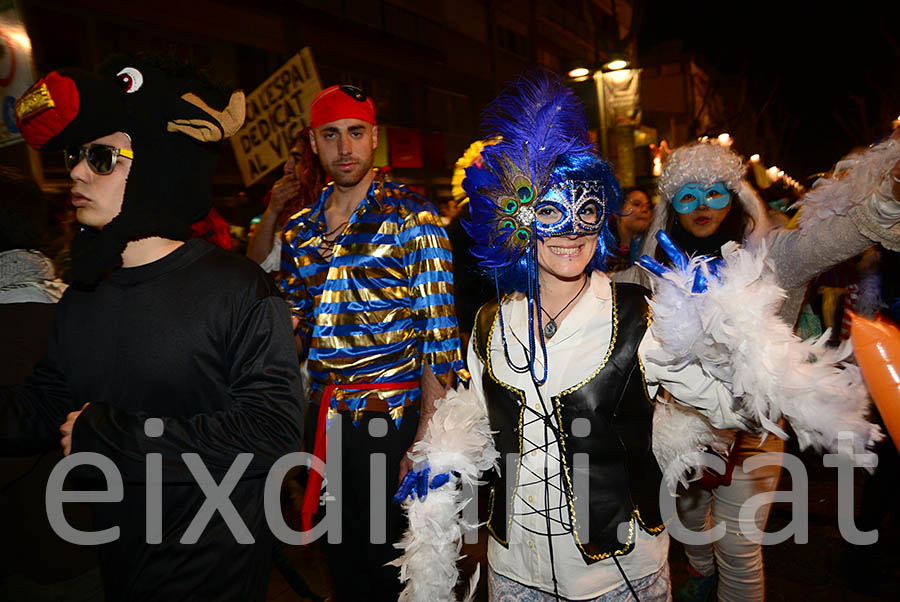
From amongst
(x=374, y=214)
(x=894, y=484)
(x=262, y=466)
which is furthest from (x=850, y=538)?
(x=262, y=466)

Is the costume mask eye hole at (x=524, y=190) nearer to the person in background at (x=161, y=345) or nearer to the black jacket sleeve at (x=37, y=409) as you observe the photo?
the person in background at (x=161, y=345)

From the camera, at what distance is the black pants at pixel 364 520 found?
2754 mm

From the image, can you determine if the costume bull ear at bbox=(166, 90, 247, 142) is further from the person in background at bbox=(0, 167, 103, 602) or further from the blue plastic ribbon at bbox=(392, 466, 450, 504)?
the blue plastic ribbon at bbox=(392, 466, 450, 504)

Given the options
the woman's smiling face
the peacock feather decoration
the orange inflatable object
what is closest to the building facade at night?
the peacock feather decoration

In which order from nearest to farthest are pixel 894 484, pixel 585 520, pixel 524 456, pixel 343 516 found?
pixel 585 520 < pixel 524 456 < pixel 343 516 < pixel 894 484

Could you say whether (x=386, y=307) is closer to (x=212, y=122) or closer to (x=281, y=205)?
(x=212, y=122)

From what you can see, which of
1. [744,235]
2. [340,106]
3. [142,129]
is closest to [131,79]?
[142,129]

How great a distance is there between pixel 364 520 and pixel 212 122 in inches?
71.4

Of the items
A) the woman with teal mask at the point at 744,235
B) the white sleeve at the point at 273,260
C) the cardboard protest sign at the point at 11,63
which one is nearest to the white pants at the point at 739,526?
the woman with teal mask at the point at 744,235

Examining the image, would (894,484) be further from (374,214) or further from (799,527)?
(374,214)

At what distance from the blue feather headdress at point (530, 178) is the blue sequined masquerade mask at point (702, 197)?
125 centimetres

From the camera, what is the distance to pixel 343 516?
2824 mm

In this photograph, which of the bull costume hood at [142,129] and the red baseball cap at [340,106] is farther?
the red baseball cap at [340,106]

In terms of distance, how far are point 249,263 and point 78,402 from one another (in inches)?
→ 25.1
